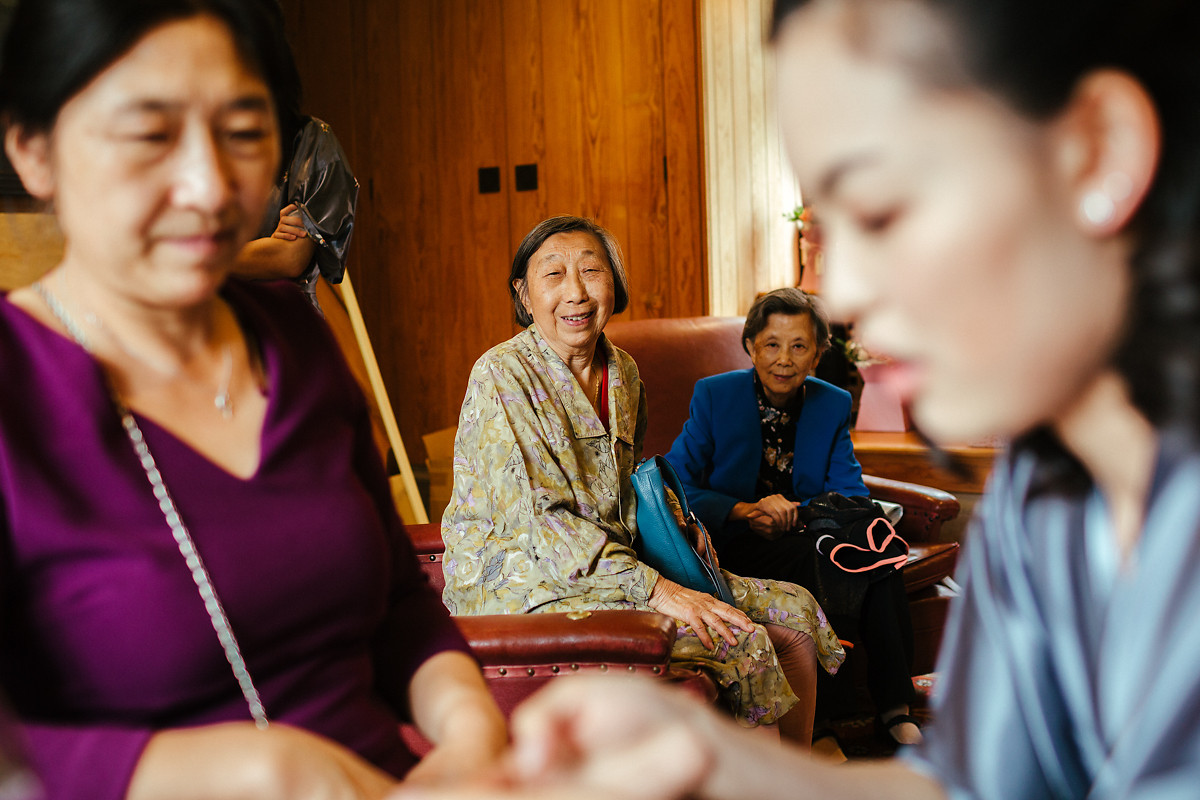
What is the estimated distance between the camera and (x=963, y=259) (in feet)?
1.87

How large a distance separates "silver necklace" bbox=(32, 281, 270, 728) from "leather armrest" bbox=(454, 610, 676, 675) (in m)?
0.98

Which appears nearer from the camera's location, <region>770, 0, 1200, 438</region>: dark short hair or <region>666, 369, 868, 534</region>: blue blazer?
<region>770, 0, 1200, 438</region>: dark short hair

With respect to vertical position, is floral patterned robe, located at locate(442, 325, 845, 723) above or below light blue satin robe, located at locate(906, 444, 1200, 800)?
below

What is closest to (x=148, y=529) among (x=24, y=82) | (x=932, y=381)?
(x=24, y=82)

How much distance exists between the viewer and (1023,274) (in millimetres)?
571

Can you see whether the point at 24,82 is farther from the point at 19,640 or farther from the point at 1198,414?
the point at 1198,414

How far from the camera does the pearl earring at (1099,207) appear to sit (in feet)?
1.86

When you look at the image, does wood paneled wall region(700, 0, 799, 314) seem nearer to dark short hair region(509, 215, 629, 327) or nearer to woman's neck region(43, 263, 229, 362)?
dark short hair region(509, 215, 629, 327)

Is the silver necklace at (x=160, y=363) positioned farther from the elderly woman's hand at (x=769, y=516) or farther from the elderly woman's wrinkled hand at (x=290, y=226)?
the elderly woman's hand at (x=769, y=516)

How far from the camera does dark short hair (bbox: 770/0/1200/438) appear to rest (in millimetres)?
560

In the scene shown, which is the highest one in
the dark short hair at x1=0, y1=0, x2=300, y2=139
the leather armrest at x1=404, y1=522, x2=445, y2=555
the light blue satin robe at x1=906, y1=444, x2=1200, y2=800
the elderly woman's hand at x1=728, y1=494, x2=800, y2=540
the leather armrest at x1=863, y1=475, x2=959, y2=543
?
the dark short hair at x1=0, y1=0, x2=300, y2=139

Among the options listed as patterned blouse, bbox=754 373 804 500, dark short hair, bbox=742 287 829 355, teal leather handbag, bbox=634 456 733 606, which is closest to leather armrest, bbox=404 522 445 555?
teal leather handbag, bbox=634 456 733 606

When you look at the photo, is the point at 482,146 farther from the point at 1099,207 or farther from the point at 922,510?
the point at 1099,207

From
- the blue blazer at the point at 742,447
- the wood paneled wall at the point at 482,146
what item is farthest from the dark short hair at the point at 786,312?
the wood paneled wall at the point at 482,146
